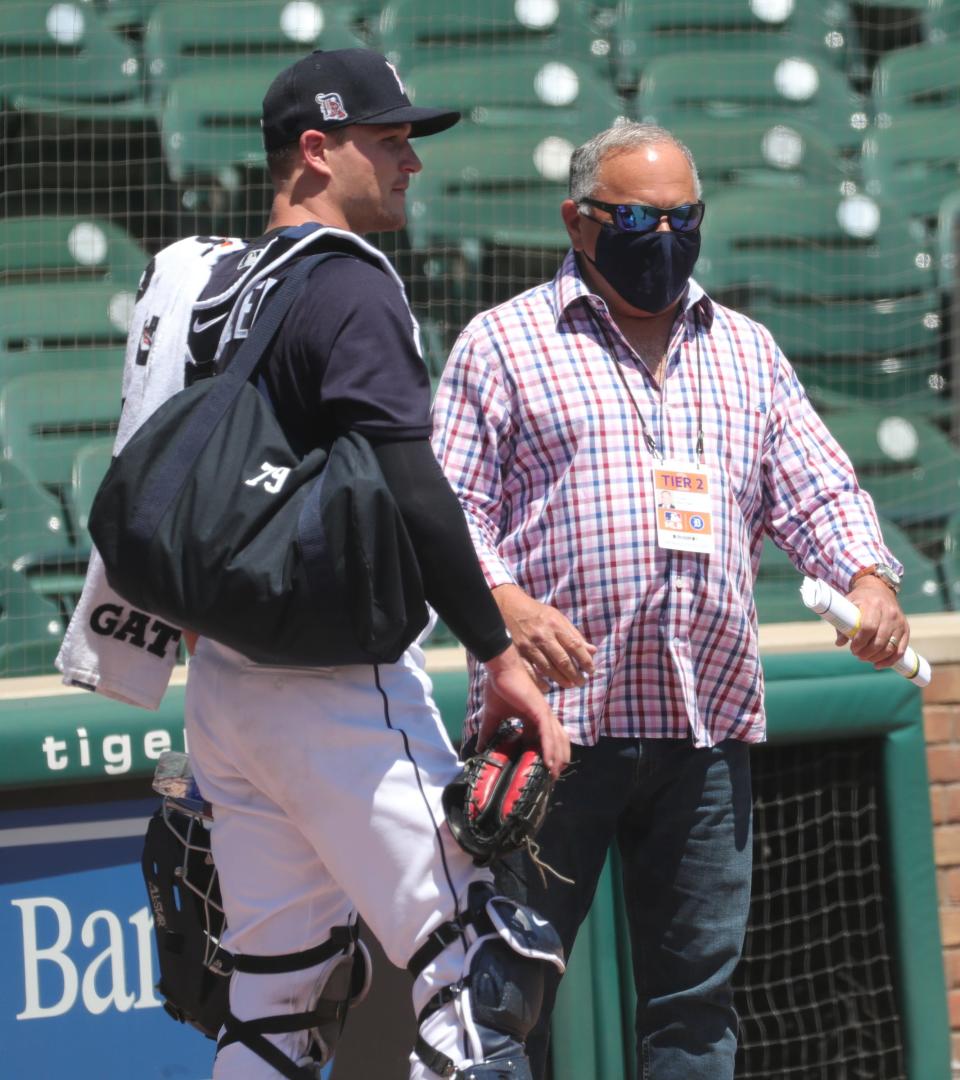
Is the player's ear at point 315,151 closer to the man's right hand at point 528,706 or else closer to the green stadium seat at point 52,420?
the man's right hand at point 528,706

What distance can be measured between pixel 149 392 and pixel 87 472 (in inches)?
76.8

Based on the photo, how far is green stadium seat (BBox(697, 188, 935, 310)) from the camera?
15.4ft

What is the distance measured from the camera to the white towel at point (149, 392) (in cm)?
207

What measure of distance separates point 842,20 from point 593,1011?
3.62 metres

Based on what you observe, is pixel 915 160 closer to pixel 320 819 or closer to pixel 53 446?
pixel 53 446

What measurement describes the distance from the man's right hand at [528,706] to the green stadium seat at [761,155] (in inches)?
125

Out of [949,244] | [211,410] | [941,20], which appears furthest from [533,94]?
[211,410]

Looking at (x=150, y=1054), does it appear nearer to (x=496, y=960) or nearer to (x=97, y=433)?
(x=496, y=960)

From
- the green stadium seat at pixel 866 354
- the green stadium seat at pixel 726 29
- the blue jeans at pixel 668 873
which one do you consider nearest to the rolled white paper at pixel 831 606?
the blue jeans at pixel 668 873

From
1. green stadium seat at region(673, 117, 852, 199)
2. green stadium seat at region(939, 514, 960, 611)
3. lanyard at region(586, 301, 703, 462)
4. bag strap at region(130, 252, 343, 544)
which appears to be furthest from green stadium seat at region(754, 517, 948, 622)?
bag strap at region(130, 252, 343, 544)

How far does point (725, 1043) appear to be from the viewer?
2.47 m

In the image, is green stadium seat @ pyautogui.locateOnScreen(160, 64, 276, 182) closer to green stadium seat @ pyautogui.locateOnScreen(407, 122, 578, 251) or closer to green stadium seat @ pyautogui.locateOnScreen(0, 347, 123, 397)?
green stadium seat @ pyautogui.locateOnScreen(407, 122, 578, 251)

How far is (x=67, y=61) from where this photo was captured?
4375mm

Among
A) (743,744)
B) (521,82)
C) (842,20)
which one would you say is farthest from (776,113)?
(743,744)
